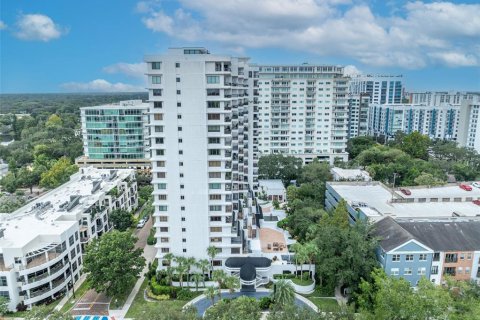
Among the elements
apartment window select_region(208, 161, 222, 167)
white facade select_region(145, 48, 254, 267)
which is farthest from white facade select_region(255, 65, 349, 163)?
apartment window select_region(208, 161, 222, 167)

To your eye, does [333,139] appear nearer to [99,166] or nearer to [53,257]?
[99,166]

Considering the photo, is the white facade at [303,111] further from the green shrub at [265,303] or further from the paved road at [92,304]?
the paved road at [92,304]

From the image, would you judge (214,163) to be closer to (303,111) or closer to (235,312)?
(235,312)

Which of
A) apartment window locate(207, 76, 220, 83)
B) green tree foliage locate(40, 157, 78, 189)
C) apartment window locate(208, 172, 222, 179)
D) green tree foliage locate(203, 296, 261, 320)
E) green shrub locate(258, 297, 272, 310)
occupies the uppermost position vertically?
apartment window locate(207, 76, 220, 83)

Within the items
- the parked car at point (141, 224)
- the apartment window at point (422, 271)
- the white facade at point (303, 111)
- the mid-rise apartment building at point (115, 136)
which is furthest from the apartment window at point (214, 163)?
the white facade at point (303, 111)

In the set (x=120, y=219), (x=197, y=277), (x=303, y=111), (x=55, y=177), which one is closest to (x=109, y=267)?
(x=197, y=277)

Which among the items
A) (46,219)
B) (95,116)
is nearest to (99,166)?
(95,116)

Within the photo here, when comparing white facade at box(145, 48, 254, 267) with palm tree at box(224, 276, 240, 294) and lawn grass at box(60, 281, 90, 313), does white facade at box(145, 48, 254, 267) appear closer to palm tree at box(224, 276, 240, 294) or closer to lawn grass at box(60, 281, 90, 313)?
palm tree at box(224, 276, 240, 294)
